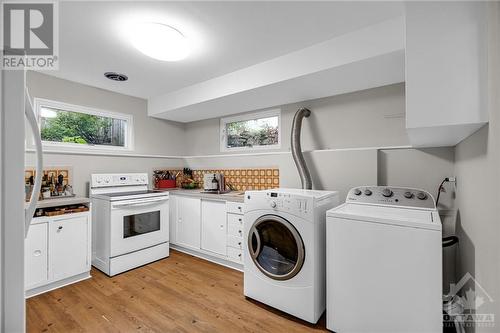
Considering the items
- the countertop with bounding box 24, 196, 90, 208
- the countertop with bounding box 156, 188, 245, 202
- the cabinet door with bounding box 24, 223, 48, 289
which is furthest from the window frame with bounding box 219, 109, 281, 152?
the cabinet door with bounding box 24, 223, 48, 289

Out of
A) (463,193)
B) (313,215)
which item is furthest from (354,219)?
(463,193)

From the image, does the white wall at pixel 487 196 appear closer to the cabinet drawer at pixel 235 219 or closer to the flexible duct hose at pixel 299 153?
the flexible duct hose at pixel 299 153

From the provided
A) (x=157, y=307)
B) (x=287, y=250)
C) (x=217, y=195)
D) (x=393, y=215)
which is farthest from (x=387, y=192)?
(x=157, y=307)

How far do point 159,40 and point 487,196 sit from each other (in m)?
2.23

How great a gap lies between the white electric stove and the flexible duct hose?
182 cm

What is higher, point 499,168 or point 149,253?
point 499,168

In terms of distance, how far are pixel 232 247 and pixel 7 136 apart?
7.64 feet

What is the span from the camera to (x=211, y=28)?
1800mm

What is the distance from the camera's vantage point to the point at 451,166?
200 centimetres

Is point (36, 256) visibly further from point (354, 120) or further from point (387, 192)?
point (354, 120)

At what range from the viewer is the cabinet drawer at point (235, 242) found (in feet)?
8.90

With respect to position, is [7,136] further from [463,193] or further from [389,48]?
[463,193]

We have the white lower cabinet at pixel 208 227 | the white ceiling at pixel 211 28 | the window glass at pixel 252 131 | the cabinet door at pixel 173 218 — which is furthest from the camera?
the cabinet door at pixel 173 218

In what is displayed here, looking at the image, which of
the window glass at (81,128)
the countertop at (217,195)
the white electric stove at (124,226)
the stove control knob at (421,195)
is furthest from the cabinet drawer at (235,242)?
the window glass at (81,128)
